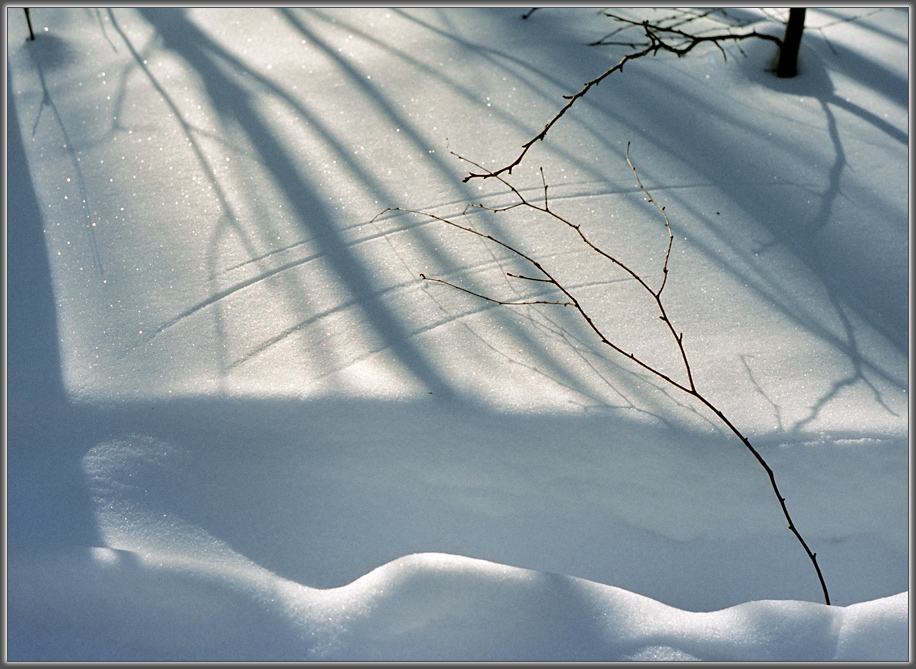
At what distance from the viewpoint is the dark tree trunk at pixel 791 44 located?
2.23 meters

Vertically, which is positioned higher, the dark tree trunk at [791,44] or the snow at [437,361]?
the dark tree trunk at [791,44]

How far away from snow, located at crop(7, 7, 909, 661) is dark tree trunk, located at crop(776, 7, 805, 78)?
0.05 m

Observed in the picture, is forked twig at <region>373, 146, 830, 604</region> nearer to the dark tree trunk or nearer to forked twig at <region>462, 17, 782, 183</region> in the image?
forked twig at <region>462, 17, 782, 183</region>

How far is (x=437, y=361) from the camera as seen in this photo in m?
1.57

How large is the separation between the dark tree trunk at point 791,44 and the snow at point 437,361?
0.17ft

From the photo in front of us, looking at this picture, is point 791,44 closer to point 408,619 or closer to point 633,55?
point 633,55

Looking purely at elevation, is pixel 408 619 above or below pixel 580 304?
below

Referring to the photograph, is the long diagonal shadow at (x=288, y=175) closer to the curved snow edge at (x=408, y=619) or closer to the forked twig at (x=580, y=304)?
the forked twig at (x=580, y=304)

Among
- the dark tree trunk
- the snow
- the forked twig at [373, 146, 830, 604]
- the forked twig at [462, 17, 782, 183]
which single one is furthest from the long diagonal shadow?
the dark tree trunk

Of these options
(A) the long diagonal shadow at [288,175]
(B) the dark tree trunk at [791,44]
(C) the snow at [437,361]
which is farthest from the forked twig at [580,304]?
(B) the dark tree trunk at [791,44]

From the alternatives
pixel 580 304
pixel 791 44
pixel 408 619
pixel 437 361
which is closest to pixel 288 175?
pixel 437 361

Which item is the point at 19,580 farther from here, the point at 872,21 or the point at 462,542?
the point at 872,21

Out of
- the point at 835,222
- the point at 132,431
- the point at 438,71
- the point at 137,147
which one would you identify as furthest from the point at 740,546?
the point at 137,147

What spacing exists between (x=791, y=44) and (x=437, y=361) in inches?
66.0
